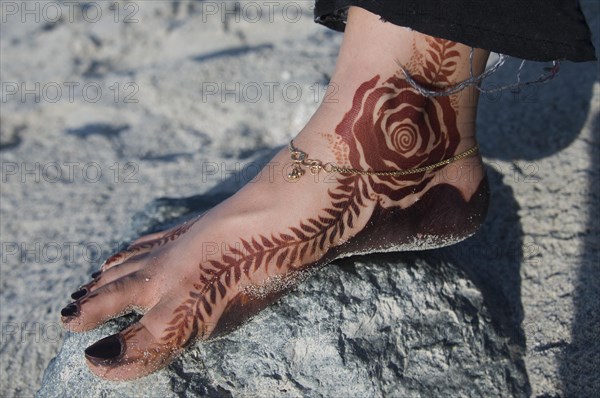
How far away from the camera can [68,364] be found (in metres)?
1.29

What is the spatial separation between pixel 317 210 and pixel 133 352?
1.35ft

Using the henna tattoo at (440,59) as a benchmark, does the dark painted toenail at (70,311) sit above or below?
below

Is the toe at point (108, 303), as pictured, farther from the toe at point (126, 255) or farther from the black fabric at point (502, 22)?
the black fabric at point (502, 22)

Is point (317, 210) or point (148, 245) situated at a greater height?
point (317, 210)

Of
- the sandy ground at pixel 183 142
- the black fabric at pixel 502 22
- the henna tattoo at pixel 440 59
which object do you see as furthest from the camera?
the sandy ground at pixel 183 142

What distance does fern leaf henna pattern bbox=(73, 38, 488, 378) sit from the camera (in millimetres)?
1244

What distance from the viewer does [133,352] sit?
1.19 metres

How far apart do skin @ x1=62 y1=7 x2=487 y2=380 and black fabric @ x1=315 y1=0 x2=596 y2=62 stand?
13cm

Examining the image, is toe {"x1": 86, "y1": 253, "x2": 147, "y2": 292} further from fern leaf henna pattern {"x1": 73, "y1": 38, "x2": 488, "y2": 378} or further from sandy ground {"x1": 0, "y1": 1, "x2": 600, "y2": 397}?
sandy ground {"x1": 0, "y1": 1, "x2": 600, "y2": 397}

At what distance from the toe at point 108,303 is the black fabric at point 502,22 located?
2.08ft

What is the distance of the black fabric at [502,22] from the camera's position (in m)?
1.09

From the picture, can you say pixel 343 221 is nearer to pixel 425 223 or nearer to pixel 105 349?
pixel 425 223

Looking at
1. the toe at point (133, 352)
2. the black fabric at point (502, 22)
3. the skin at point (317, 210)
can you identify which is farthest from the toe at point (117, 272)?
the black fabric at point (502, 22)

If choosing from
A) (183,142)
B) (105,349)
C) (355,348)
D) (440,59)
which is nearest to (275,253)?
(355,348)
